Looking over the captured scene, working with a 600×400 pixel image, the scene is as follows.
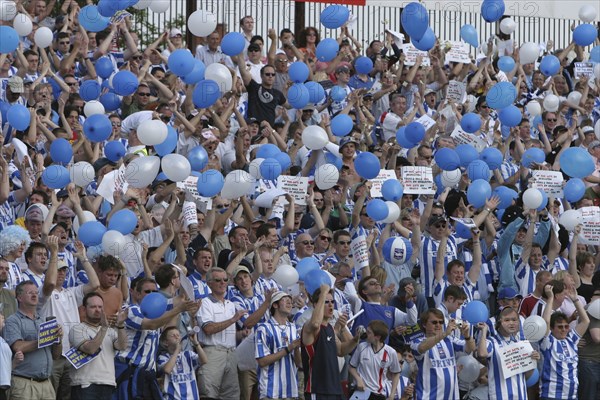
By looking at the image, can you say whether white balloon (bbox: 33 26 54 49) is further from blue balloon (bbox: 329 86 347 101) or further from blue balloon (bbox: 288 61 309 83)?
blue balloon (bbox: 329 86 347 101)

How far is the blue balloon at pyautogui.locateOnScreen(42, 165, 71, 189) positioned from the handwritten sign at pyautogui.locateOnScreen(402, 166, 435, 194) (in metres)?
3.52

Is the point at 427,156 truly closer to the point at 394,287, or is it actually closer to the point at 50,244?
the point at 394,287

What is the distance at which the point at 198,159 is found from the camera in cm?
1549

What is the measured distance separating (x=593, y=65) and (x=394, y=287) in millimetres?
7380

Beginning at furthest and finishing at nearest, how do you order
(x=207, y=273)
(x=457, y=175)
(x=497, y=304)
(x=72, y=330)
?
(x=457, y=175) → (x=497, y=304) → (x=207, y=273) → (x=72, y=330)

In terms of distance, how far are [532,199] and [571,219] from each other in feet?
1.75

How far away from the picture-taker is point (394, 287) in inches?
566

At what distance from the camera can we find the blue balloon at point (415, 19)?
17.2m

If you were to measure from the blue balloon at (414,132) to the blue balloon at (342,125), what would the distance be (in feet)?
1.98

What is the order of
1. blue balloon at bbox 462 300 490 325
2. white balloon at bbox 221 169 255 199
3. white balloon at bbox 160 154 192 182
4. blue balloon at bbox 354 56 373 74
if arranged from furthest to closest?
blue balloon at bbox 354 56 373 74 → white balloon at bbox 221 169 255 199 → white balloon at bbox 160 154 192 182 → blue balloon at bbox 462 300 490 325

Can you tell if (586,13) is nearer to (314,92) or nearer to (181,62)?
(314,92)

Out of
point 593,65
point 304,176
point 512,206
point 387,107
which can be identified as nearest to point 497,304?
point 512,206

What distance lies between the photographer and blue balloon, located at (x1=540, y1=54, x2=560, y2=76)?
20250 millimetres

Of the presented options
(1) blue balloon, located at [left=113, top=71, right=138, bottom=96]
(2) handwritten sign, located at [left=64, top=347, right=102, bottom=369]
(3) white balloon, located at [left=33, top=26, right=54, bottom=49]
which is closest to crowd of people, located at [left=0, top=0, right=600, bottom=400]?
(2) handwritten sign, located at [left=64, top=347, right=102, bottom=369]
